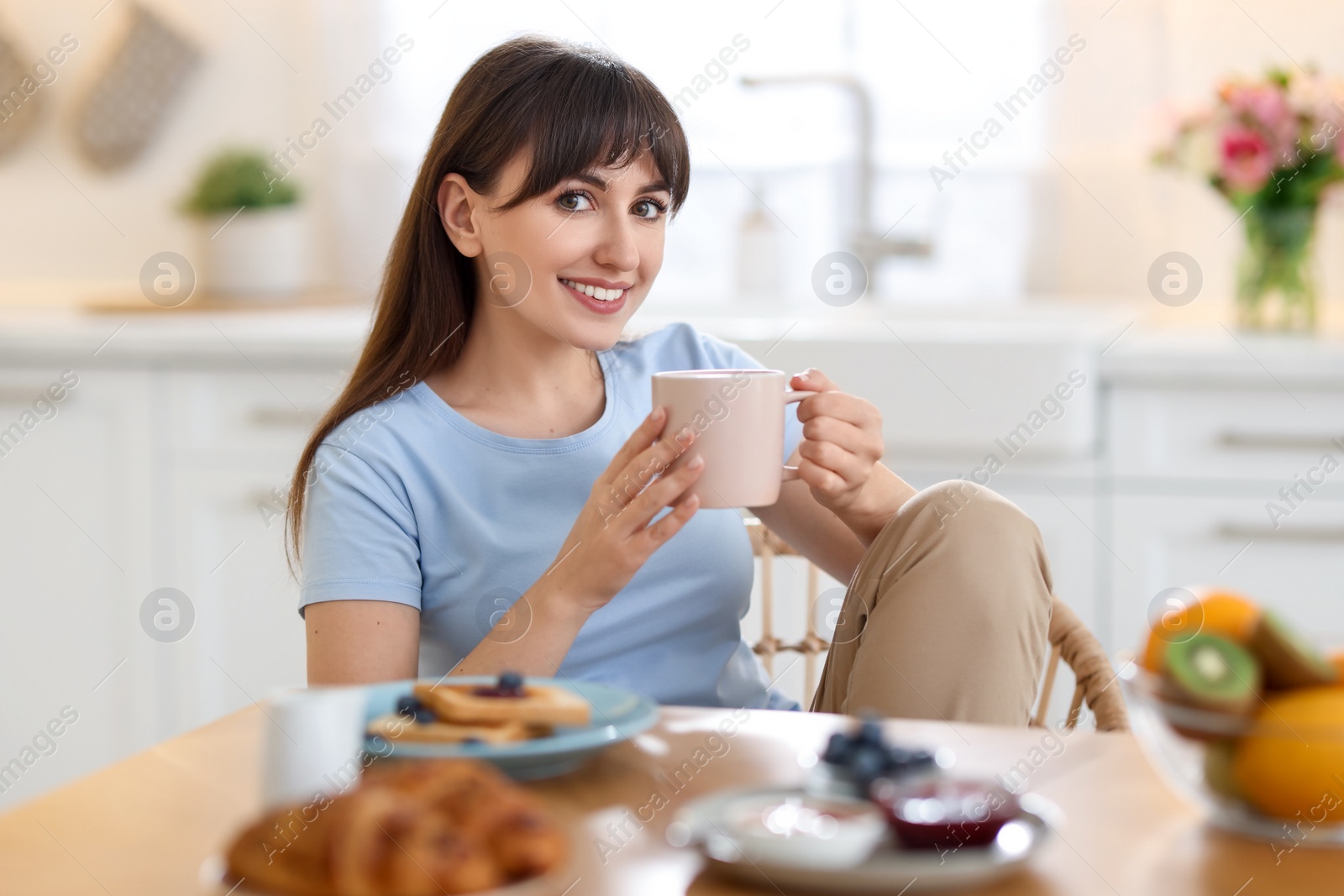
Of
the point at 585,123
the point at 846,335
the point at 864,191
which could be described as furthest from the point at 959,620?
the point at 864,191

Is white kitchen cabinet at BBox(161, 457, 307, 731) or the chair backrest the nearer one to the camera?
the chair backrest

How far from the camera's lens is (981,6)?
2492mm

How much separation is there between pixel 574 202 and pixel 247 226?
1.58m

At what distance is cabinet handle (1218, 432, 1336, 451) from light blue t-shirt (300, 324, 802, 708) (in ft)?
2.92

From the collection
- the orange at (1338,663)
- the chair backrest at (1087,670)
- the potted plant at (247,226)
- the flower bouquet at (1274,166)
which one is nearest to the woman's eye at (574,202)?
the chair backrest at (1087,670)

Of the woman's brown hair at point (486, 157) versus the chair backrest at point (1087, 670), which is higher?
the woman's brown hair at point (486, 157)

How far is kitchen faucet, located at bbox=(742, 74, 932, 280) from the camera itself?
2.39m

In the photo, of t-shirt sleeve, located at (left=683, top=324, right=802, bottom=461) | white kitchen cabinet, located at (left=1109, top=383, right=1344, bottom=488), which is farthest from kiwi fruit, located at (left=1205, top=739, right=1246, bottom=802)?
white kitchen cabinet, located at (left=1109, top=383, right=1344, bottom=488)

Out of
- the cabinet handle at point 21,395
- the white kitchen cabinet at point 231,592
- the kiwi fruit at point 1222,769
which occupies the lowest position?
the white kitchen cabinet at point 231,592

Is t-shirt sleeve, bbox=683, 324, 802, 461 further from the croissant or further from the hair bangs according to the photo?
the croissant

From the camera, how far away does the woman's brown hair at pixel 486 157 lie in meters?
1.18

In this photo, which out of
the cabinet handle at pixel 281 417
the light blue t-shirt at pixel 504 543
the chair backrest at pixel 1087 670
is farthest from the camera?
the cabinet handle at pixel 281 417

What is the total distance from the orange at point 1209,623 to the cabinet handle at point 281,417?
1.62 m

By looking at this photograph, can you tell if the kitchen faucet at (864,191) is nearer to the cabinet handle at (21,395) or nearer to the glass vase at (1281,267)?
the glass vase at (1281,267)
